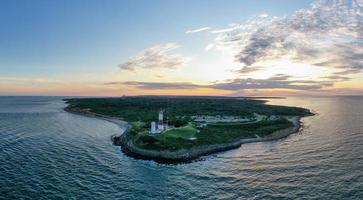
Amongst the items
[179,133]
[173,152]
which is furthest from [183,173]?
[179,133]

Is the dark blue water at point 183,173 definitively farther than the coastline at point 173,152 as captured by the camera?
No

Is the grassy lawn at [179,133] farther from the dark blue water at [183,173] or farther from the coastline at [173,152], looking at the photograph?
the dark blue water at [183,173]

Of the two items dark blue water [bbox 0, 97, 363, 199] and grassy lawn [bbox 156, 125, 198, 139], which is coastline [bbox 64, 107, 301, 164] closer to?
dark blue water [bbox 0, 97, 363, 199]

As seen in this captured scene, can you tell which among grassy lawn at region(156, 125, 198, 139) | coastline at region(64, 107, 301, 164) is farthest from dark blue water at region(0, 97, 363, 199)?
grassy lawn at region(156, 125, 198, 139)

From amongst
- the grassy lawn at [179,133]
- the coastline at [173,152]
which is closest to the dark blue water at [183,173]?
the coastline at [173,152]

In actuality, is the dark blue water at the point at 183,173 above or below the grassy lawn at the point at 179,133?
below

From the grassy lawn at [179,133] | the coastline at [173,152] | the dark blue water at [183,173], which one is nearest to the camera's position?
the dark blue water at [183,173]

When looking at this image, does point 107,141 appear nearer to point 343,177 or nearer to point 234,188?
point 234,188

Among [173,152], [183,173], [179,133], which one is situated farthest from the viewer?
[179,133]

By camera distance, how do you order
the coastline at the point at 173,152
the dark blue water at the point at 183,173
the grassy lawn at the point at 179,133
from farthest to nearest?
the grassy lawn at the point at 179,133 → the coastline at the point at 173,152 → the dark blue water at the point at 183,173

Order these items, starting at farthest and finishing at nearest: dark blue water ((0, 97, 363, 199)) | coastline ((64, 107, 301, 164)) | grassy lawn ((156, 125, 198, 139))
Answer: grassy lawn ((156, 125, 198, 139)), coastline ((64, 107, 301, 164)), dark blue water ((0, 97, 363, 199))

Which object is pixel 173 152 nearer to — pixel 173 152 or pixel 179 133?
pixel 173 152

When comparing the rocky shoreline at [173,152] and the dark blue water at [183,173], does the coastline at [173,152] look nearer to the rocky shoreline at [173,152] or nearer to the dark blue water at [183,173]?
the rocky shoreline at [173,152]
